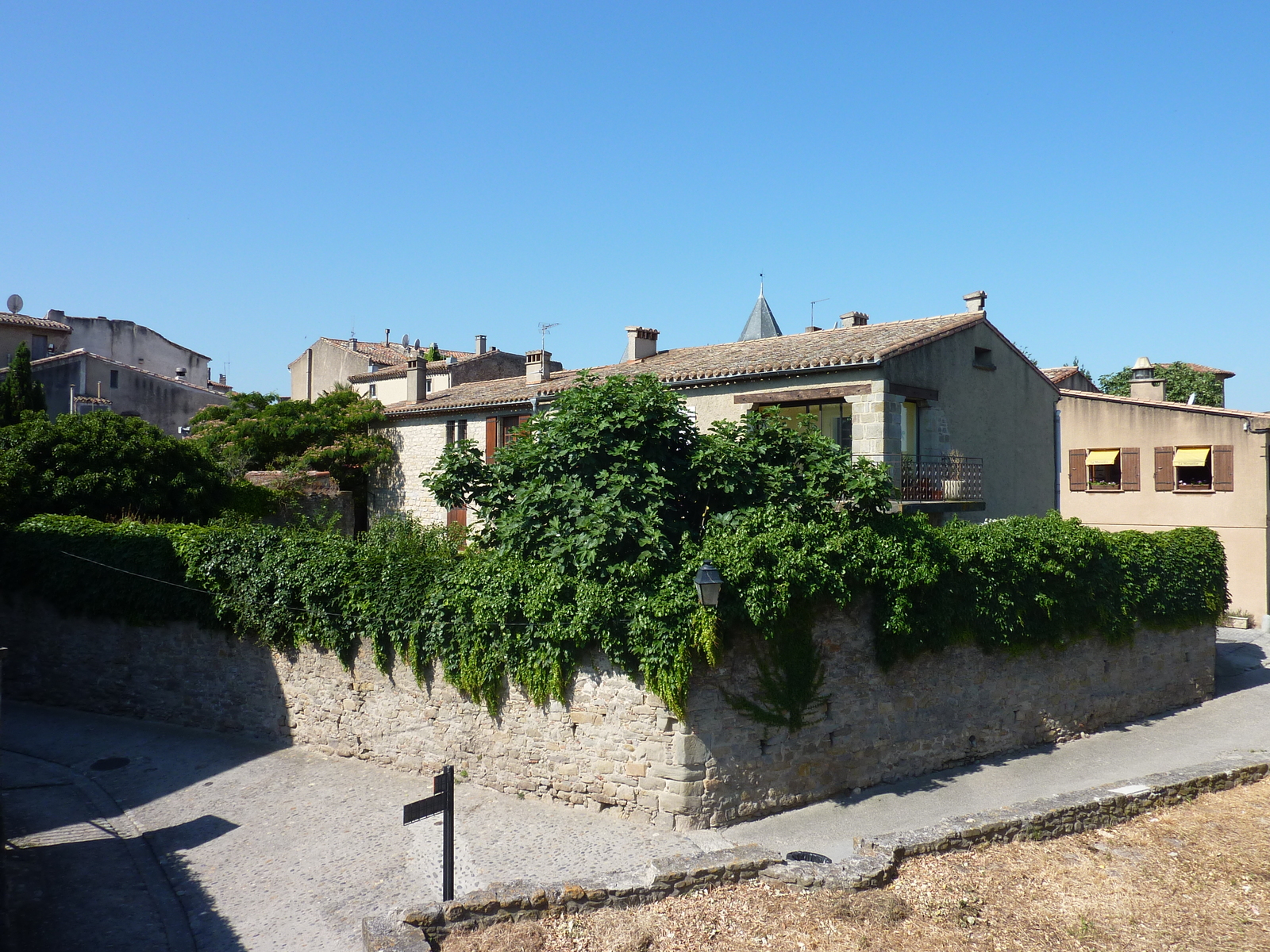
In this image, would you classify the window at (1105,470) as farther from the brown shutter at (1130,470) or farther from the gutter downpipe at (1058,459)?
the gutter downpipe at (1058,459)

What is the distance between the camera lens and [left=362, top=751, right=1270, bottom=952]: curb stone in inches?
302

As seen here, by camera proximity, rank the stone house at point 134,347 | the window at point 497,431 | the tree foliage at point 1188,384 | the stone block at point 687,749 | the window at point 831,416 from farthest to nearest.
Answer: the stone house at point 134,347 < the tree foliage at point 1188,384 < the window at point 497,431 < the window at point 831,416 < the stone block at point 687,749

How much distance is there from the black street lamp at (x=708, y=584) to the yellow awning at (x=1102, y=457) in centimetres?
1788

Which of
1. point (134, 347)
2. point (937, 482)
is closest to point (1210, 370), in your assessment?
point (937, 482)

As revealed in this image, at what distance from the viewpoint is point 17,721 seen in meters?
14.9

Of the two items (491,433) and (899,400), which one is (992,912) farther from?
(491,433)

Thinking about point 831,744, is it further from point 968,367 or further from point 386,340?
point 386,340

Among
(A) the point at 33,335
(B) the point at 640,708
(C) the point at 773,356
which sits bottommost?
(B) the point at 640,708

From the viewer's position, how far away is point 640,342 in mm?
24000

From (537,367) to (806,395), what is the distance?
10.6m

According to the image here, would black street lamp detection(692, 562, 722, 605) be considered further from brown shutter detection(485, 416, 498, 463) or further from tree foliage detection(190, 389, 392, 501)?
tree foliage detection(190, 389, 392, 501)

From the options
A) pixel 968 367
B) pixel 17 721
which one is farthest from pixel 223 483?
pixel 968 367

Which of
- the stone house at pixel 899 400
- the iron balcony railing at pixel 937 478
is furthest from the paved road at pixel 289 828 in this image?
the stone house at pixel 899 400

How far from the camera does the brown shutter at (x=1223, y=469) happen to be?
21531 millimetres
